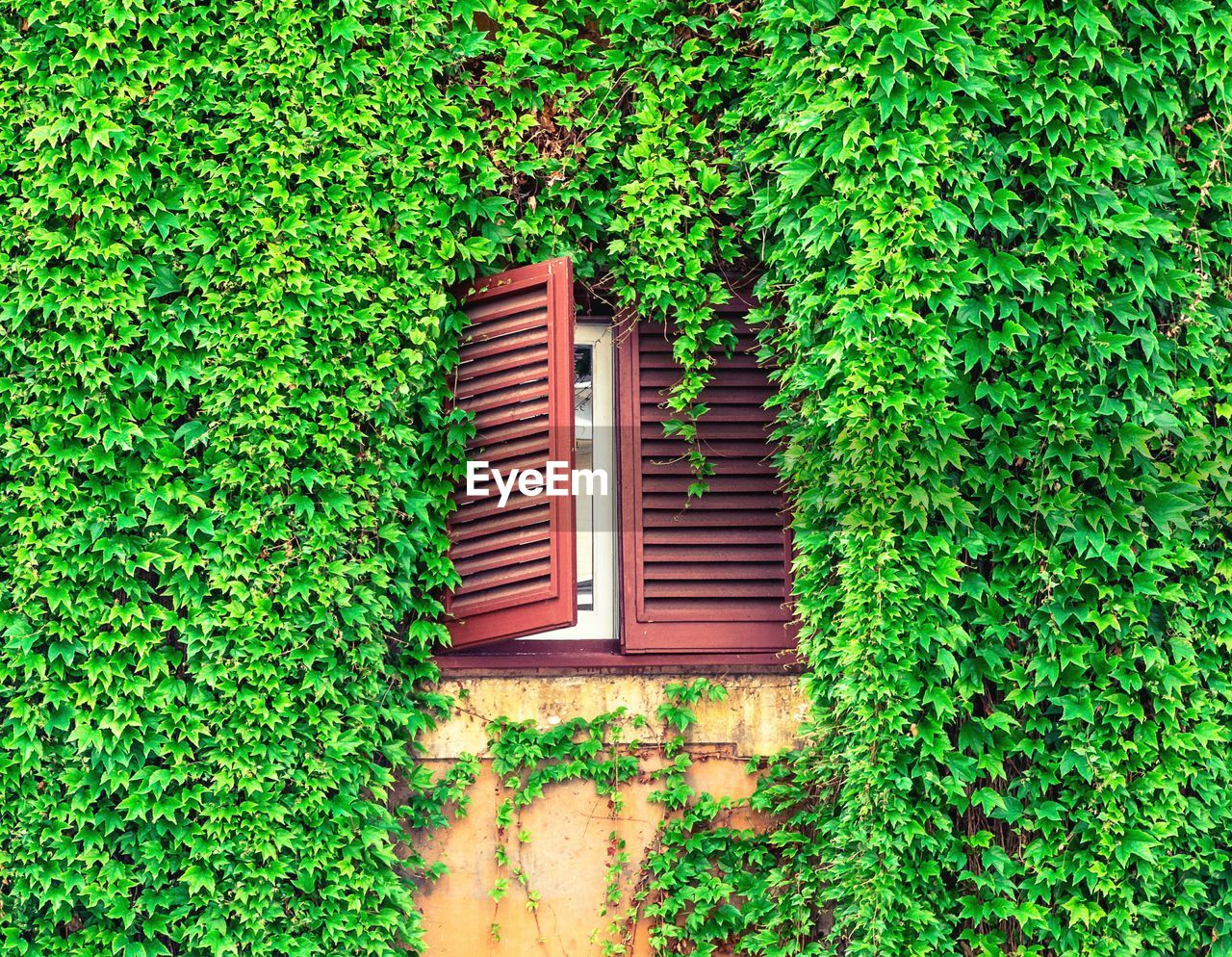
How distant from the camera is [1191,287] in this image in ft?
18.5

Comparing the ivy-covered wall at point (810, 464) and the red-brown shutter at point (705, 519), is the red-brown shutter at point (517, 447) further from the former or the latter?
the red-brown shutter at point (705, 519)

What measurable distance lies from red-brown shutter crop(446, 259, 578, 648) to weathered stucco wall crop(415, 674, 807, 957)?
0.44 metres

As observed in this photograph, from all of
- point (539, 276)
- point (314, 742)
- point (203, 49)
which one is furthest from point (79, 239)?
point (314, 742)

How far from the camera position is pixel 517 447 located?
6.11 metres

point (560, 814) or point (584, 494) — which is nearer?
point (560, 814)

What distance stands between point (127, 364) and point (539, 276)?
6.14 feet

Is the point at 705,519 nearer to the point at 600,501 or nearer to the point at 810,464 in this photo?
the point at 600,501

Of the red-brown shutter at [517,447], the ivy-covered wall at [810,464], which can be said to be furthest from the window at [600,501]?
the ivy-covered wall at [810,464]

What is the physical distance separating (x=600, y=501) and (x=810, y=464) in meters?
1.13

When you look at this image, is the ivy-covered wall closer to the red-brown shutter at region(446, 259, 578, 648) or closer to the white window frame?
the red-brown shutter at region(446, 259, 578, 648)

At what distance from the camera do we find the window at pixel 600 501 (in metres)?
6.02

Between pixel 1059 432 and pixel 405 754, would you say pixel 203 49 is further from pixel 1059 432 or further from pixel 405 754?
pixel 1059 432

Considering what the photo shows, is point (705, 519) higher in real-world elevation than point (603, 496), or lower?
lower

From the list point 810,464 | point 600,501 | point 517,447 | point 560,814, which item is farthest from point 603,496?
point 560,814
